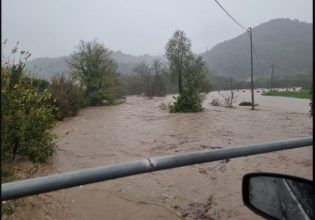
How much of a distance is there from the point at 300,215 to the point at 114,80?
39181 mm

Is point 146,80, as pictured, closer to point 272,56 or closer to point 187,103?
point 187,103

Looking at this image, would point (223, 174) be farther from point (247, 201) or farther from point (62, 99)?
point (62, 99)

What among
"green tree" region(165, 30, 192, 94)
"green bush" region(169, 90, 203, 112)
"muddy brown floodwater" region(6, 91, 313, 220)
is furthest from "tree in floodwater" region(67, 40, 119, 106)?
"muddy brown floodwater" region(6, 91, 313, 220)

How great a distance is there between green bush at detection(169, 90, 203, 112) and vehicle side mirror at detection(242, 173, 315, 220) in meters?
28.5

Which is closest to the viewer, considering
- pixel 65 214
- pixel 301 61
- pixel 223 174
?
pixel 65 214

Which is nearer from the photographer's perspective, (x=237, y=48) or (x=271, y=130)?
(x=271, y=130)

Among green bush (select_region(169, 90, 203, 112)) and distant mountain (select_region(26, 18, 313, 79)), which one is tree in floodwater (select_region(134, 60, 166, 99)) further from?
distant mountain (select_region(26, 18, 313, 79))

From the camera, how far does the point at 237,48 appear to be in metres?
197

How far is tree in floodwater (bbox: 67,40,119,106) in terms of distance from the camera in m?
38.4

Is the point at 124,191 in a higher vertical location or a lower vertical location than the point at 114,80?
lower

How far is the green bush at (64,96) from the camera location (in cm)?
2494

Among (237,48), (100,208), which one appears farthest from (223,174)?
(237,48)

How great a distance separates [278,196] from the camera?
1759mm

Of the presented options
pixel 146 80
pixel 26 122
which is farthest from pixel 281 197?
pixel 146 80
